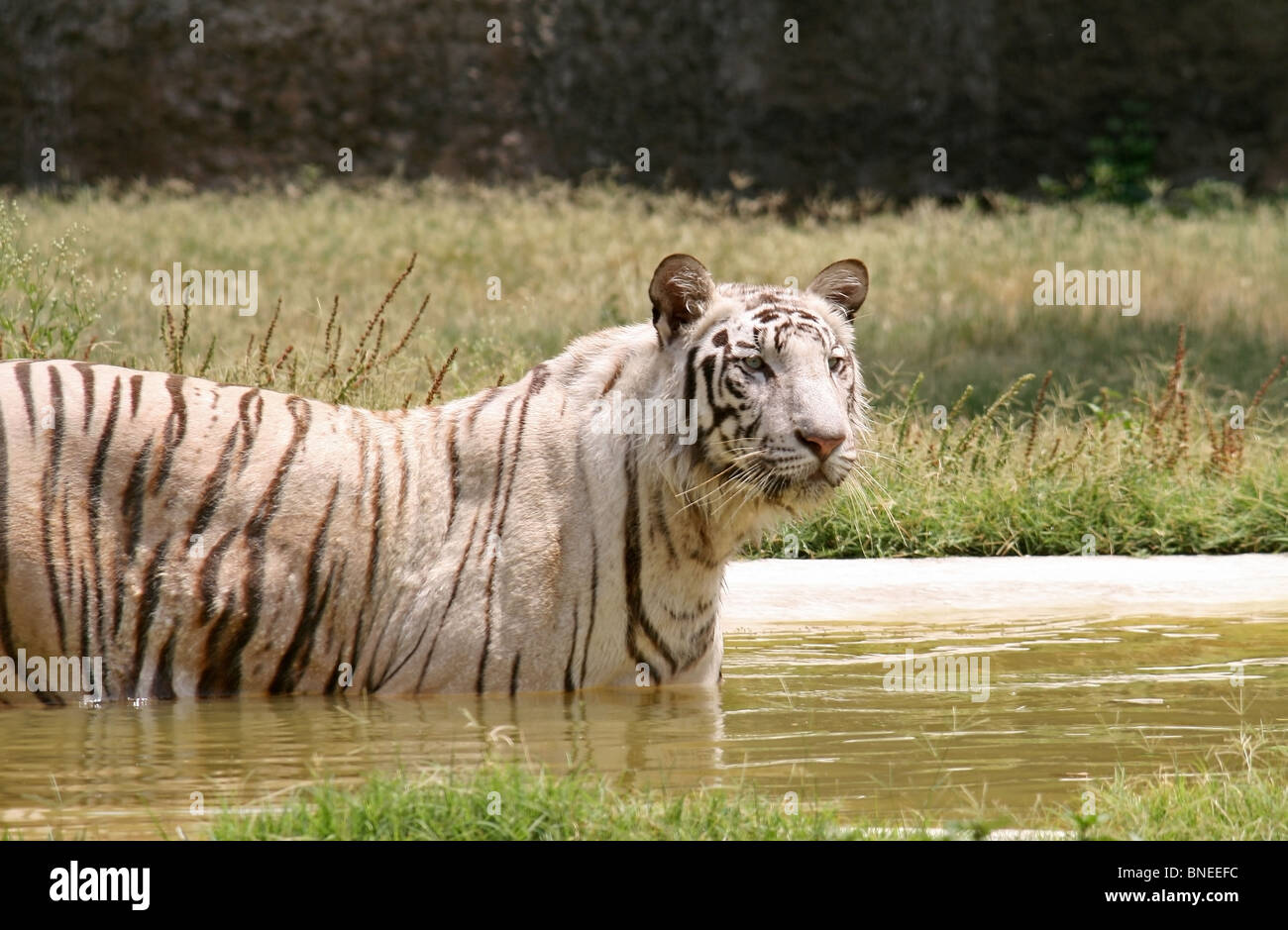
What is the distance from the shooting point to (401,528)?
5086mm

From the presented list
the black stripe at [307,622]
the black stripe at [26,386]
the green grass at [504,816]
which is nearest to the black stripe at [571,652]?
the black stripe at [307,622]

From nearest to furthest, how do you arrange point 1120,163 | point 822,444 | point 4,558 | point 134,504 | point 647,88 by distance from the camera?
1. point 822,444
2. point 4,558
3. point 134,504
4. point 647,88
5. point 1120,163

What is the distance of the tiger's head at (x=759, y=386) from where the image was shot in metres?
4.79

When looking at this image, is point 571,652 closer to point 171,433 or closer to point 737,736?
point 737,736

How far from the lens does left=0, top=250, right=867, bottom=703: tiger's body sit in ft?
16.1

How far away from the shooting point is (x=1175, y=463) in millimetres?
7926

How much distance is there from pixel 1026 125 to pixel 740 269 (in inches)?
249

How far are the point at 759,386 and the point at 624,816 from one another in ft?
5.53

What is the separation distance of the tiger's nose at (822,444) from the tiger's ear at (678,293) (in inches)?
21.4

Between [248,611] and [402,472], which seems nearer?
[248,611]

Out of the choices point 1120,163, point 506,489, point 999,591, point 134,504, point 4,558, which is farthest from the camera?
point 1120,163

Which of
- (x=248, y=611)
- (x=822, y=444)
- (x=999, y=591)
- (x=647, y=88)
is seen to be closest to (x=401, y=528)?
(x=248, y=611)

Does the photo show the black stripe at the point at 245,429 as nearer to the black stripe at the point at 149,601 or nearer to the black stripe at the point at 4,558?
the black stripe at the point at 149,601
